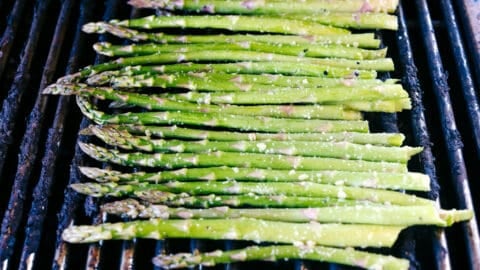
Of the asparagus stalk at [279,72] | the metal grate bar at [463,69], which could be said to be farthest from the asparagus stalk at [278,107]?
the metal grate bar at [463,69]

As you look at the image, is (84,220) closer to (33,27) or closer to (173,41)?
(173,41)

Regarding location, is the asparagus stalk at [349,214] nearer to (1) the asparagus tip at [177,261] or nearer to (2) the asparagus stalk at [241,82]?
(1) the asparagus tip at [177,261]

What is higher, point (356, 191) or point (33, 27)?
point (33, 27)

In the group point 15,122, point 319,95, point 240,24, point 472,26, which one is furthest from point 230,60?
point 472,26

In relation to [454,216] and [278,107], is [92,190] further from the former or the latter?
[454,216]

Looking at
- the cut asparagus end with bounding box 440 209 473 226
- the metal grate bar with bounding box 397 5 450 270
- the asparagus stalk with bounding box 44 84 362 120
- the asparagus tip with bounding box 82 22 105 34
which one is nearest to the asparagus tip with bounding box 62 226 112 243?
the asparagus stalk with bounding box 44 84 362 120

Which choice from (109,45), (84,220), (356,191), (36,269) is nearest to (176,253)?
(84,220)
